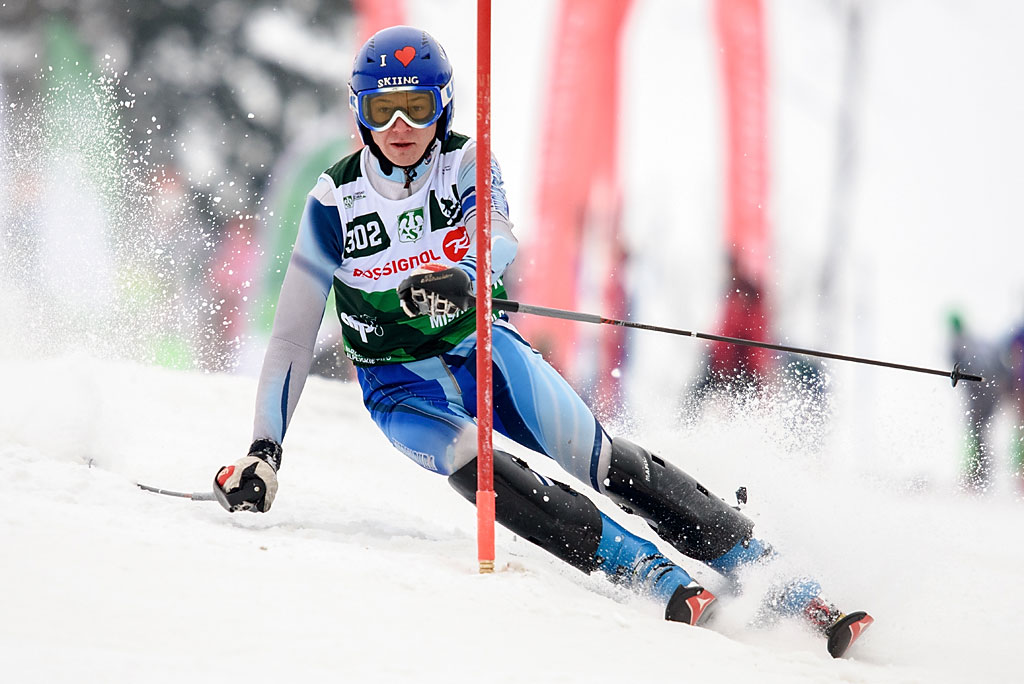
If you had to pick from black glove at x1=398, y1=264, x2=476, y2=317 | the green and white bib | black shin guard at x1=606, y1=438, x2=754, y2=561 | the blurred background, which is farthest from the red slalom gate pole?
the blurred background

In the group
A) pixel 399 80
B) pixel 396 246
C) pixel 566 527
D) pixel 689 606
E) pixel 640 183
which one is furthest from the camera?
pixel 640 183

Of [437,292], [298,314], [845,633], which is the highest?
[437,292]

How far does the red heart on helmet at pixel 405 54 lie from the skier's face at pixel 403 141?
16cm

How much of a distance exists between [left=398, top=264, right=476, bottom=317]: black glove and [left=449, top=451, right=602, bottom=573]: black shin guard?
1.43 ft

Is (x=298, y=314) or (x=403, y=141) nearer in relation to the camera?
(x=403, y=141)

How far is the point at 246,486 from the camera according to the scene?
265 centimetres

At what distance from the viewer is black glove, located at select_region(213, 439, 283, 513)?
2.64 m

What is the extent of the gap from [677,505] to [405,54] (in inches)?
57.9

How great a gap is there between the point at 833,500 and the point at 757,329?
3.60 meters

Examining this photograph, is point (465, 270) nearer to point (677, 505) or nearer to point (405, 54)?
point (405, 54)

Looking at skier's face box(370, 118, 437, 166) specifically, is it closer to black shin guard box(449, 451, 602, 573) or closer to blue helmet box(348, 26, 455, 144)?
blue helmet box(348, 26, 455, 144)

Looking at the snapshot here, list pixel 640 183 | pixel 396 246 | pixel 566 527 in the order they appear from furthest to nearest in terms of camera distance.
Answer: pixel 640 183
pixel 396 246
pixel 566 527

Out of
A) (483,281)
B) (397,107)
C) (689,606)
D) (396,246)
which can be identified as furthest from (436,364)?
(689,606)

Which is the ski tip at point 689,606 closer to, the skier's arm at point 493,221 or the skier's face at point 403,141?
the skier's arm at point 493,221
